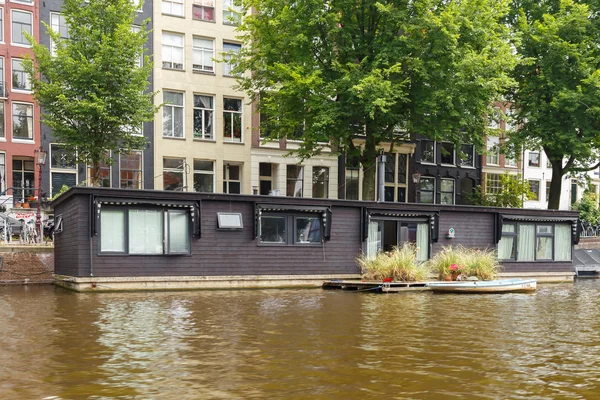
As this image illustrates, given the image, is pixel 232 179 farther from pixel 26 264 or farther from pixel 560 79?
pixel 560 79

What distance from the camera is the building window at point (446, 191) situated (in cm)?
4872

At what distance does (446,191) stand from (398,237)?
21.4 metres

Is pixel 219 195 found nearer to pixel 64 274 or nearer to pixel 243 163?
pixel 64 274

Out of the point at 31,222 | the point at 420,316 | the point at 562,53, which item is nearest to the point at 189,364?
the point at 420,316

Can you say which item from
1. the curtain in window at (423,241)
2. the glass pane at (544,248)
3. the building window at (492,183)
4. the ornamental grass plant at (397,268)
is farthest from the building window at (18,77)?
the building window at (492,183)

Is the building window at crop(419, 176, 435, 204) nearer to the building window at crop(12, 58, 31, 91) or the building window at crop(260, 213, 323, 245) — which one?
the building window at crop(260, 213, 323, 245)

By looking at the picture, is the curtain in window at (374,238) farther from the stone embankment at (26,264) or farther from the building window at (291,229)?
the stone embankment at (26,264)

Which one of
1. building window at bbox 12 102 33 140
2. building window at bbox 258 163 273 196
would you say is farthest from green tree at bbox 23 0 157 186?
building window at bbox 258 163 273 196

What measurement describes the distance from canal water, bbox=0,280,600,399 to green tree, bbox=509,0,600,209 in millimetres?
17863

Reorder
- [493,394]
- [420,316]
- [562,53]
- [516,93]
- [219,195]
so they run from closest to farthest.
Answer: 1. [493,394]
2. [420,316]
3. [219,195]
4. [562,53]
5. [516,93]

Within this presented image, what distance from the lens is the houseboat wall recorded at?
23.0 m

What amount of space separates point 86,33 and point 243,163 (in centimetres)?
1373

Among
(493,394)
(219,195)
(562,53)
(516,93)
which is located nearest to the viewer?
(493,394)

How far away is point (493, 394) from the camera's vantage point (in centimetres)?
983
